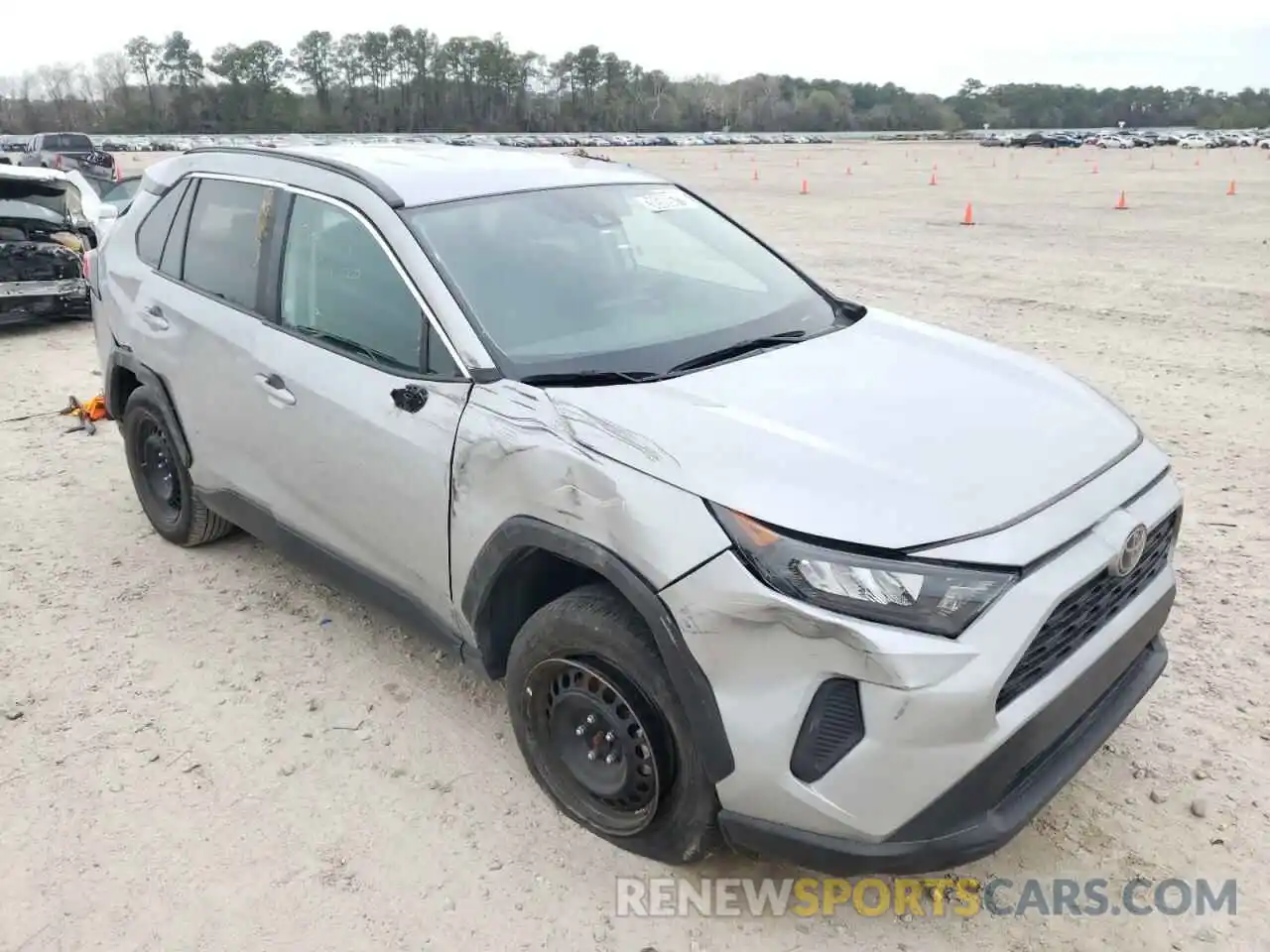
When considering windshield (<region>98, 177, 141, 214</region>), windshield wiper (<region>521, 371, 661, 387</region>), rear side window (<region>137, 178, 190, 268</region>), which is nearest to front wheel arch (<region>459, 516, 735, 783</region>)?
windshield wiper (<region>521, 371, 661, 387</region>)

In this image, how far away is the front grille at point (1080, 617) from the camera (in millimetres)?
2207

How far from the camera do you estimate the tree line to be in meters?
117

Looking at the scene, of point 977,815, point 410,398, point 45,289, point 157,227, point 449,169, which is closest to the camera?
point 977,815

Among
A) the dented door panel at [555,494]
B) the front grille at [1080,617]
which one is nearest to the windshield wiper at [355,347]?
the dented door panel at [555,494]

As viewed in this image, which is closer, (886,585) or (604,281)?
(886,585)

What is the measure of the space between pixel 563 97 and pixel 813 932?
159 m

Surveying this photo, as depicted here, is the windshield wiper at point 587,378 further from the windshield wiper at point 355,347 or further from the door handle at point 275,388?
the door handle at point 275,388

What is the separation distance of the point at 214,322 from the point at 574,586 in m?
1.98

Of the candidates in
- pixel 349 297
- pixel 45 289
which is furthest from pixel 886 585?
pixel 45 289

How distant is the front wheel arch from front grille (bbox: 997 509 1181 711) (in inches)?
25.7

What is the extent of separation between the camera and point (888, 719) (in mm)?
2076

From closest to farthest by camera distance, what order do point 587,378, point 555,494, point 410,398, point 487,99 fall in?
point 555,494 < point 587,378 < point 410,398 < point 487,99

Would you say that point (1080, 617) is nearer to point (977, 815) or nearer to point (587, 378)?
point (977, 815)

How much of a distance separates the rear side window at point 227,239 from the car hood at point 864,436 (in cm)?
176
